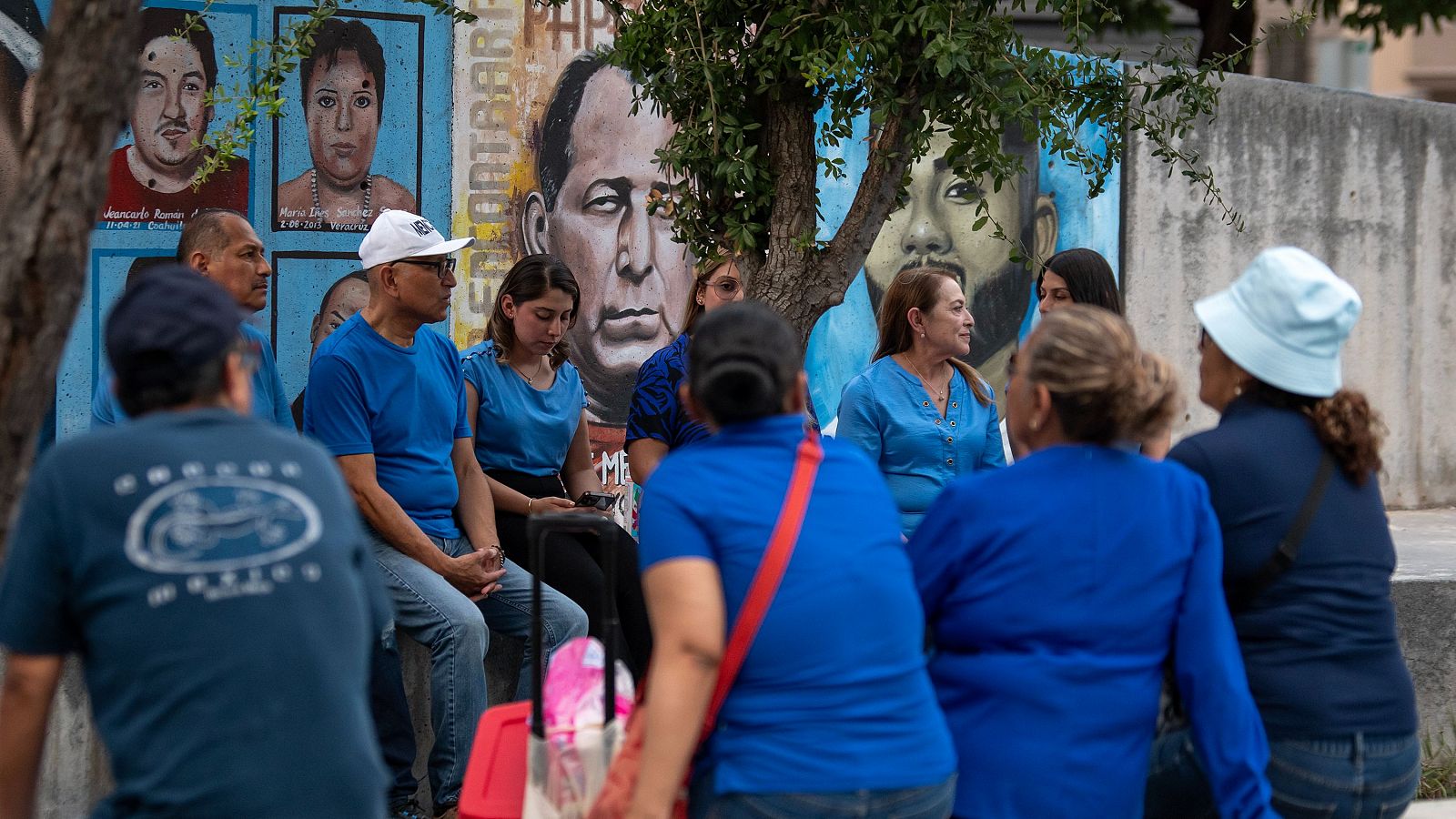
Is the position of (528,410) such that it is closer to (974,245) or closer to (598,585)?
(598,585)

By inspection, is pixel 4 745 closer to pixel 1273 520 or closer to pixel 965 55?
pixel 1273 520

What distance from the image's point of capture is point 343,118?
742cm

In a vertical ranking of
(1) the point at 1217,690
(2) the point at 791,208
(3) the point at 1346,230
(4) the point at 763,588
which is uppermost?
(3) the point at 1346,230

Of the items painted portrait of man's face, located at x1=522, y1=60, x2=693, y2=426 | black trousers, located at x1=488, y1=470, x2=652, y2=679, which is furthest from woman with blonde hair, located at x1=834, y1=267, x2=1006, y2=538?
painted portrait of man's face, located at x1=522, y1=60, x2=693, y2=426

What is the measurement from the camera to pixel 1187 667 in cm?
293

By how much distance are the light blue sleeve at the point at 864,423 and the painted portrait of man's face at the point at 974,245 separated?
3.95m

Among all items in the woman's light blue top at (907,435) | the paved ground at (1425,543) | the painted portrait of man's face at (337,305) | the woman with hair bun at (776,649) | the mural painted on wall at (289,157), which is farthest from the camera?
the painted portrait of man's face at (337,305)

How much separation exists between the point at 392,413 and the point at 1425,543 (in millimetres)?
6350

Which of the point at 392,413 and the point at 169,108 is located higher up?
the point at 169,108

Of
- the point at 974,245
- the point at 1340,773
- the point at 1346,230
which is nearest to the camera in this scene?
the point at 1340,773

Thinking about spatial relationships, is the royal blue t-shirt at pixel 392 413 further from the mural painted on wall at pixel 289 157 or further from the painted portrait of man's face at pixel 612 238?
the painted portrait of man's face at pixel 612 238

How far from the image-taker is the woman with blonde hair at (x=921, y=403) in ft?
16.5

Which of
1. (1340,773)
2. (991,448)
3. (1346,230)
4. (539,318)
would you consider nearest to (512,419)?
(539,318)

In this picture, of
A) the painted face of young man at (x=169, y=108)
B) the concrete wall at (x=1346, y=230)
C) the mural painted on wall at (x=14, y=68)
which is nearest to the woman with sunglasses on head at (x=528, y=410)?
the painted face of young man at (x=169, y=108)
